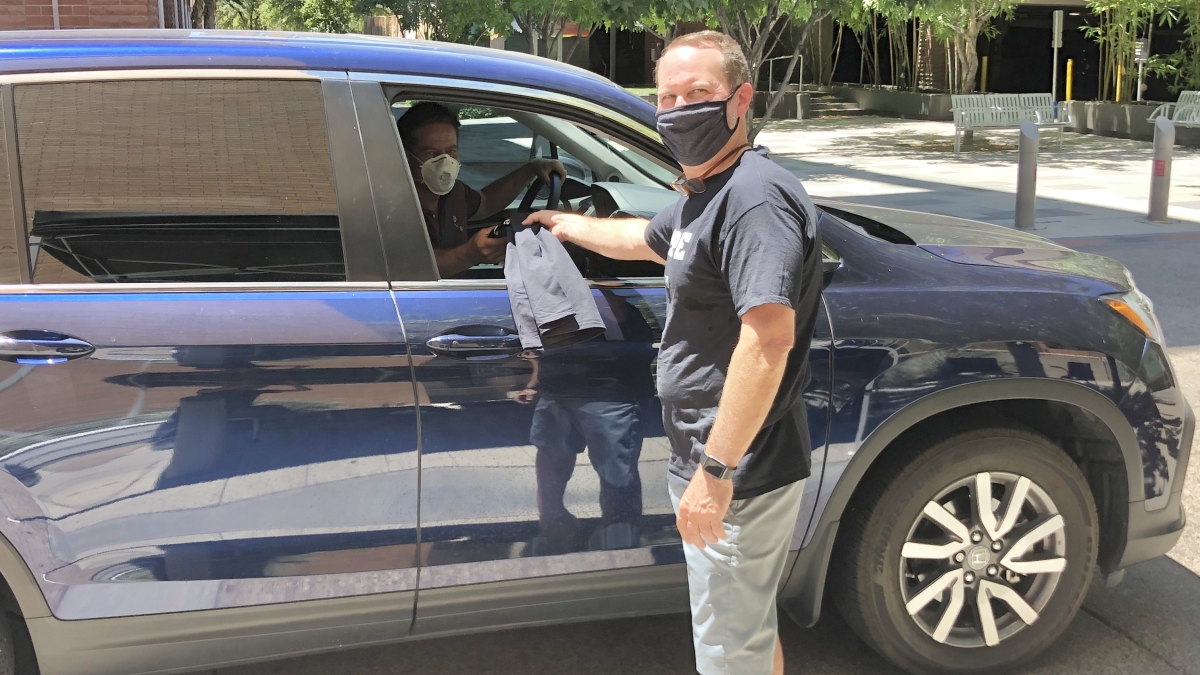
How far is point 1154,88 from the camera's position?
3222 cm

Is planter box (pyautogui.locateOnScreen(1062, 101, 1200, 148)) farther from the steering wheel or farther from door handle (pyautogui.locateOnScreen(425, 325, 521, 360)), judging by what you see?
door handle (pyautogui.locateOnScreen(425, 325, 521, 360))

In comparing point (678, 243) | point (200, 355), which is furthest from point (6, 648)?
point (678, 243)

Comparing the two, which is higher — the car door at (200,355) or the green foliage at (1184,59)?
the green foliage at (1184,59)

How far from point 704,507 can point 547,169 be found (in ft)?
5.69

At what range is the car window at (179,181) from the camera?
257cm

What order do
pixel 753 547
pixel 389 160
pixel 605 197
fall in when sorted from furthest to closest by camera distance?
1. pixel 605 197
2. pixel 389 160
3. pixel 753 547

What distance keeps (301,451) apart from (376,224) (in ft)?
1.91

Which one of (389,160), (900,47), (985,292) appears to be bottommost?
(985,292)

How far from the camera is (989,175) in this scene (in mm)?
16609

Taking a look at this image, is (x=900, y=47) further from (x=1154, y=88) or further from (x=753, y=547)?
(x=753, y=547)

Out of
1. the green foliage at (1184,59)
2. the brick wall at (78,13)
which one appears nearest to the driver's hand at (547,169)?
the brick wall at (78,13)

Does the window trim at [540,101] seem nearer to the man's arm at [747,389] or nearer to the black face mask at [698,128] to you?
the black face mask at [698,128]

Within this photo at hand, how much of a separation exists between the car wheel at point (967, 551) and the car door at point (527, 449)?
0.32 m

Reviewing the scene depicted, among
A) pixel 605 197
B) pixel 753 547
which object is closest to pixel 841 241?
pixel 605 197
